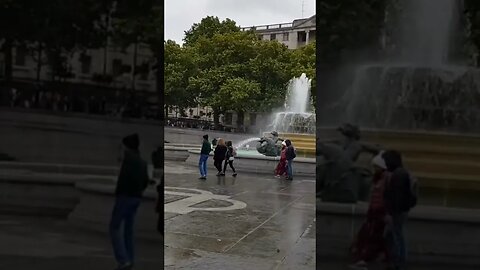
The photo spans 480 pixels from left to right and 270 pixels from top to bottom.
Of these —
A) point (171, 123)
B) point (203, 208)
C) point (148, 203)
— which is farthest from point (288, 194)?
point (171, 123)

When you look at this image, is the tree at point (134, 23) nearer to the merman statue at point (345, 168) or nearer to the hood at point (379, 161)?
the merman statue at point (345, 168)

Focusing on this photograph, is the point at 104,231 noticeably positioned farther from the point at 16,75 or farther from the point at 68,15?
the point at 68,15

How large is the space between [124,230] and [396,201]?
2526mm

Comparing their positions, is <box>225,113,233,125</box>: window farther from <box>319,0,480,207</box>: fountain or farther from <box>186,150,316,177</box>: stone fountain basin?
<box>319,0,480,207</box>: fountain

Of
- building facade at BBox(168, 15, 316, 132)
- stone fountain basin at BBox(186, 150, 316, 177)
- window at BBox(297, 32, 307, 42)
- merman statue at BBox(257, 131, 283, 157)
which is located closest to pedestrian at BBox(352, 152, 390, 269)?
stone fountain basin at BBox(186, 150, 316, 177)

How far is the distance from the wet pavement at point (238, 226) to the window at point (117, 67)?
2.70 meters

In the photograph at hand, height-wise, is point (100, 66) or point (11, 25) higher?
point (11, 25)

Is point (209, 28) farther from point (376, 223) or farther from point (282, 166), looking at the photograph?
point (376, 223)

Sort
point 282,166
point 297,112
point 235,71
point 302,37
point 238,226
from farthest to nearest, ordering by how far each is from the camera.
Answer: point 302,37
point 235,71
point 297,112
point 282,166
point 238,226

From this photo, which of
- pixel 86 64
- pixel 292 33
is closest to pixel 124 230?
pixel 86 64

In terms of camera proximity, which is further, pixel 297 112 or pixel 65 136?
pixel 297 112

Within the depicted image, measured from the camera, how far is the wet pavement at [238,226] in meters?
7.29

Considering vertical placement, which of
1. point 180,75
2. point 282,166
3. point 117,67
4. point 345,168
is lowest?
point 282,166

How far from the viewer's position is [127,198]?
5.32 m
